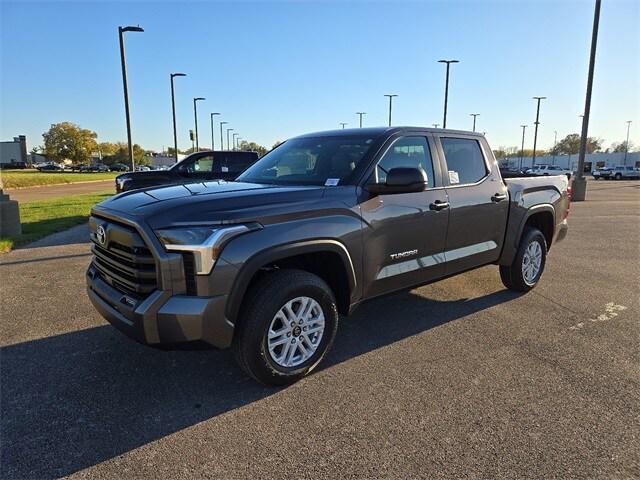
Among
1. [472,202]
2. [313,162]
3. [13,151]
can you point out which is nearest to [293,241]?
[313,162]

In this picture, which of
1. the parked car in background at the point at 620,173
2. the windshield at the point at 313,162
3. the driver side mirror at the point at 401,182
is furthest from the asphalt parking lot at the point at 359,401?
the parked car in background at the point at 620,173

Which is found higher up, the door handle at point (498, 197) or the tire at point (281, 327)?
the door handle at point (498, 197)

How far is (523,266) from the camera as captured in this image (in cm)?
537

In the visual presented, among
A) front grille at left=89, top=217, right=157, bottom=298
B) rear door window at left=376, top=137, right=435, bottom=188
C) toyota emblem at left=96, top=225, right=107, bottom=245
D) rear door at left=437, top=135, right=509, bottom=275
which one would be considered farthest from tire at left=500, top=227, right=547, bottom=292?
toyota emblem at left=96, top=225, right=107, bottom=245

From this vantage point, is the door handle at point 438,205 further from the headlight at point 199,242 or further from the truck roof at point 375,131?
the headlight at point 199,242

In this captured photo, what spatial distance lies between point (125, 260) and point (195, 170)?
31.4 feet

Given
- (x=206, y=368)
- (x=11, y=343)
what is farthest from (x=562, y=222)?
(x=11, y=343)

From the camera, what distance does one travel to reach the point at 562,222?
6.00 m

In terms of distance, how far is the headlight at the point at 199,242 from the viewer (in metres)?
2.75

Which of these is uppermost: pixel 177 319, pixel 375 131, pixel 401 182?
pixel 375 131

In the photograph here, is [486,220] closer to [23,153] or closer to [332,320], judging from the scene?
[332,320]

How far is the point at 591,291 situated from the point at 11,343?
20.9 ft

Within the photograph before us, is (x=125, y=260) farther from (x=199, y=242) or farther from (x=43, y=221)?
(x=43, y=221)

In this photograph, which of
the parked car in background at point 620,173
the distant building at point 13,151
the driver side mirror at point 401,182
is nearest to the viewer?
the driver side mirror at point 401,182
